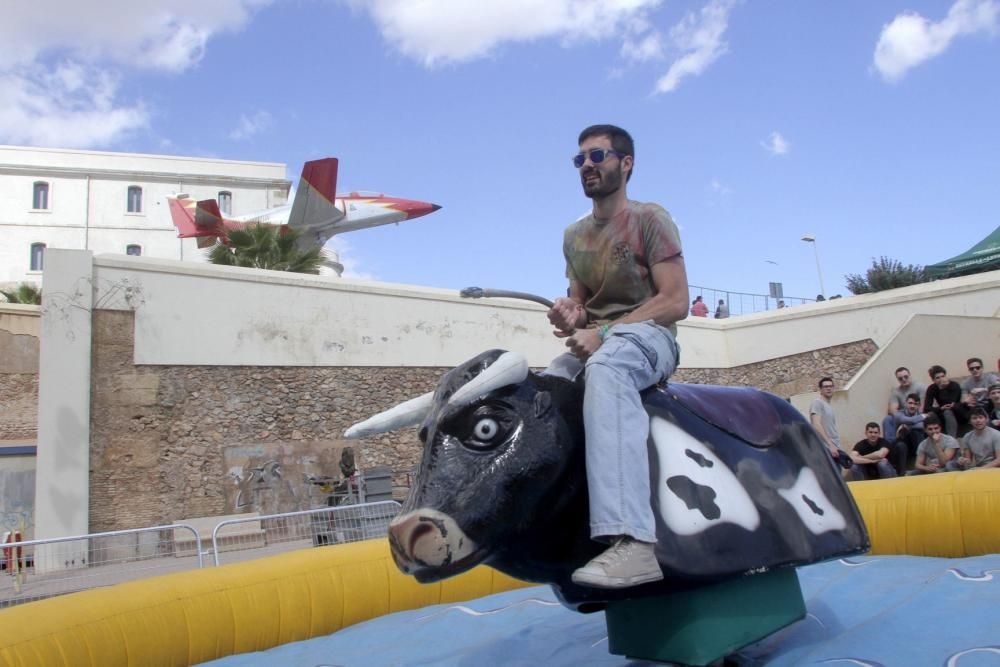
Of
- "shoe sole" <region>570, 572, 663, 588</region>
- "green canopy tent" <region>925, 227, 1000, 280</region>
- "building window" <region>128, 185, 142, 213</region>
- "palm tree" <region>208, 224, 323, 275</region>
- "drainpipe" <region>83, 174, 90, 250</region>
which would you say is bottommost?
"shoe sole" <region>570, 572, 663, 588</region>

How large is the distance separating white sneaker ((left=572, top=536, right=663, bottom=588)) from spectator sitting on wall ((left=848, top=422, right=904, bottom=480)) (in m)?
7.27

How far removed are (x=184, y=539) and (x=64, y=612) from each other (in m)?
4.31

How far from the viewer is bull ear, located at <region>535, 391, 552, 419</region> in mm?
2643

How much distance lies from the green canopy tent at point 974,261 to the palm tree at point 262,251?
1568 cm

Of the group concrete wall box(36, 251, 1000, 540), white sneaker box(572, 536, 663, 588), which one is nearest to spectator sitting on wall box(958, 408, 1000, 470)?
white sneaker box(572, 536, 663, 588)

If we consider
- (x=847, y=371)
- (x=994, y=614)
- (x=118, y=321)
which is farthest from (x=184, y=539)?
(x=847, y=371)

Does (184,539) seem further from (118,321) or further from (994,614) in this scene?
(118,321)

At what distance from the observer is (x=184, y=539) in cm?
801

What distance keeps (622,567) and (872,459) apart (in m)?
7.48

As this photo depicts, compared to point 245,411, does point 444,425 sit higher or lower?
lower

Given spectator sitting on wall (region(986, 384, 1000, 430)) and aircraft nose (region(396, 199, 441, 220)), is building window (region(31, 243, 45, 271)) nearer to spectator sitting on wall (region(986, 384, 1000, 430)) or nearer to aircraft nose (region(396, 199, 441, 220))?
aircraft nose (region(396, 199, 441, 220))

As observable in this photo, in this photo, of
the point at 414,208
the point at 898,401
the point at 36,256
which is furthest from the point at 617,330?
the point at 36,256

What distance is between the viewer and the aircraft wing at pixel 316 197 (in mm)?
30516

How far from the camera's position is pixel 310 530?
→ 26.8 feet
